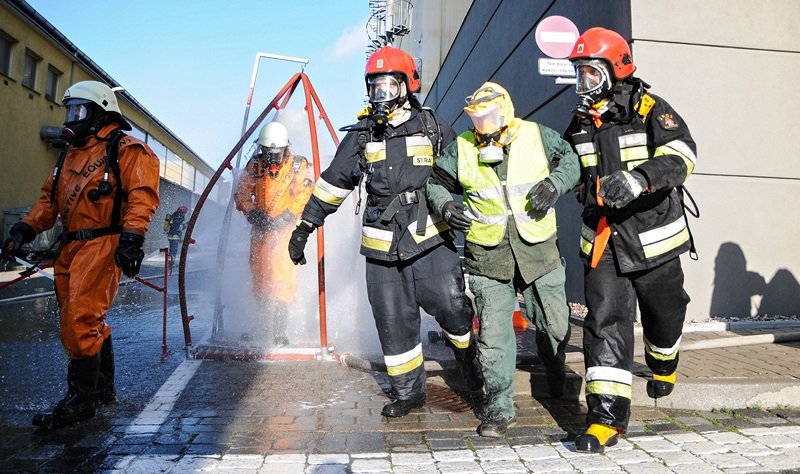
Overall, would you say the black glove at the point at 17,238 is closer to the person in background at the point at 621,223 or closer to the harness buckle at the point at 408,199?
the harness buckle at the point at 408,199

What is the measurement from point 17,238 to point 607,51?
12.3 feet

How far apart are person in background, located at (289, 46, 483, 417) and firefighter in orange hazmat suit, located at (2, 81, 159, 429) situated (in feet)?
4.64

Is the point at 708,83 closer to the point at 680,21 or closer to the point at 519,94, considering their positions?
the point at 680,21

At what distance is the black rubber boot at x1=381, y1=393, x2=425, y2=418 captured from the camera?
3559mm

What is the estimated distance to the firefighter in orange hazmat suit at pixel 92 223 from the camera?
354 centimetres

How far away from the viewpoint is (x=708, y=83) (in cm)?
618

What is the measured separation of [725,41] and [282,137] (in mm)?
4605

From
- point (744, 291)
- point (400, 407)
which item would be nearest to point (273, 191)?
point (400, 407)

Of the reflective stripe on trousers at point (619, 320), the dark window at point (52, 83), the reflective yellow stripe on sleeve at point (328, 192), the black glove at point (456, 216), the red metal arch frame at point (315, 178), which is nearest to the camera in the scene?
the reflective stripe on trousers at point (619, 320)

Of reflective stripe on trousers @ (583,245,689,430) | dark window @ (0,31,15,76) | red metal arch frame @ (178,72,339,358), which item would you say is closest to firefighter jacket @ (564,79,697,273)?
reflective stripe on trousers @ (583,245,689,430)

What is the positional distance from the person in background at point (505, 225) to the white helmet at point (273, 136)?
9.09 ft

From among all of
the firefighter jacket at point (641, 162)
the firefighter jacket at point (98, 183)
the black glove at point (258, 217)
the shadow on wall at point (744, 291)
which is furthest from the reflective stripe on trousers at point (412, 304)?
the shadow on wall at point (744, 291)

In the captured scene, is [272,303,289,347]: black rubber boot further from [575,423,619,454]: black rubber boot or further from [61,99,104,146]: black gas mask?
[575,423,619,454]: black rubber boot

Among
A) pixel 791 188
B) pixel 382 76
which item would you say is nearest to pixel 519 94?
pixel 791 188
